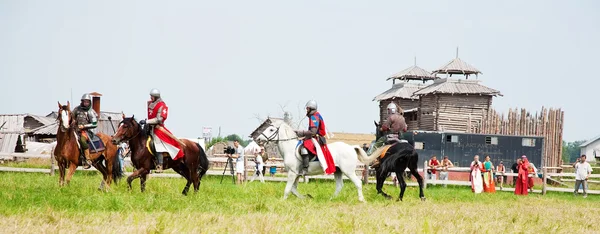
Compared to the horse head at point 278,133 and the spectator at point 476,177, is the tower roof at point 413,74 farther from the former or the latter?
the horse head at point 278,133

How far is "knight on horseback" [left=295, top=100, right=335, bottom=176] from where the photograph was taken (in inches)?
597

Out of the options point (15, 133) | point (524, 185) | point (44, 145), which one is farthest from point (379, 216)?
point (44, 145)

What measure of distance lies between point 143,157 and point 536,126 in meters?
33.7

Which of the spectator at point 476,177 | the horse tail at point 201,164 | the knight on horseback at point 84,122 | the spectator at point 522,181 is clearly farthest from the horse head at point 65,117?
the spectator at point 522,181

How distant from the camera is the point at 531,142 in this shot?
40.6 m

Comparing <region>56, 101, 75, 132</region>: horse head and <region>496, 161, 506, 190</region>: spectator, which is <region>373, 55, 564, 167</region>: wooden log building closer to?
<region>496, 161, 506, 190</region>: spectator

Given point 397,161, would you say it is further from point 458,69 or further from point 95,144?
point 458,69

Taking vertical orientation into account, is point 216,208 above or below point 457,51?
below

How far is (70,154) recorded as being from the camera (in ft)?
55.5

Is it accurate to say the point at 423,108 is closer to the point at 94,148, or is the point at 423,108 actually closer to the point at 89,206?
the point at 94,148

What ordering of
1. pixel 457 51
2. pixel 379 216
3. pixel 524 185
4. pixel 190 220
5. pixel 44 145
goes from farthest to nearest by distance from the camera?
1. pixel 457 51
2. pixel 44 145
3. pixel 524 185
4. pixel 379 216
5. pixel 190 220

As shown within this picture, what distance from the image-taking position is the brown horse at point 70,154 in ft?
54.6

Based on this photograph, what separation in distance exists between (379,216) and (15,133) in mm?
38068

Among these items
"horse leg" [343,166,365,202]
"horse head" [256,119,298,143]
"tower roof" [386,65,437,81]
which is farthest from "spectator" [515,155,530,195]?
"tower roof" [386,65,437,81]
